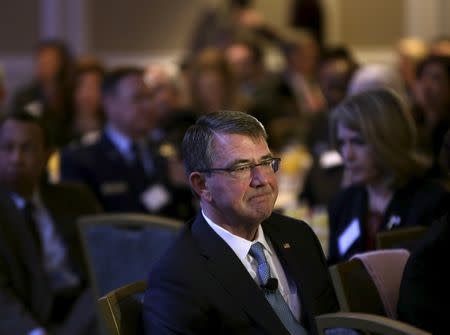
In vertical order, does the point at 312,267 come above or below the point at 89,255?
above

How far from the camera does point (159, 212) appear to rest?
482cm

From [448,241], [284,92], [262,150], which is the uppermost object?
[262,150]

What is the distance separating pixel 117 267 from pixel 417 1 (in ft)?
31.2

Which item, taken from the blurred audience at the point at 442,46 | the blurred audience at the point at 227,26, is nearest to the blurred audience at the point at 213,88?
the blurred audience at the point at 442,46

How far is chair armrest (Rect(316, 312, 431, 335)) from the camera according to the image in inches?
85.4

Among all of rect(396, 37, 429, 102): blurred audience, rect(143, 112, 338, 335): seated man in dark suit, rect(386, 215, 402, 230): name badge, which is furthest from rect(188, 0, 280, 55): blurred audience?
rect(143, 112, 338, 335): seated man in dark suit

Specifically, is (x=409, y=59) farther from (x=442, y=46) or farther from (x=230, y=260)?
(x=230, y=260)

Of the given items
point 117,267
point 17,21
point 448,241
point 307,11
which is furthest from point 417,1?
point 448,241

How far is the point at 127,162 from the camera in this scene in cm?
479

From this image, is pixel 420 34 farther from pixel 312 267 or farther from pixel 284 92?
pixel 312 267

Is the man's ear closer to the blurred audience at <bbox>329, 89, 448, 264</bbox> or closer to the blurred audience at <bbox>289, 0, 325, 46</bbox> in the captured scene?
the blurred audience at <bbox>329, 89, 448, 264</bbox>

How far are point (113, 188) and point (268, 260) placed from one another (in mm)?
2310

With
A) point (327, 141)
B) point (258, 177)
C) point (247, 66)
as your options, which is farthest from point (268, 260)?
point (247, 66)

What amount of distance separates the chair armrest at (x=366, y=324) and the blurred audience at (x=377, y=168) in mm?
1130
